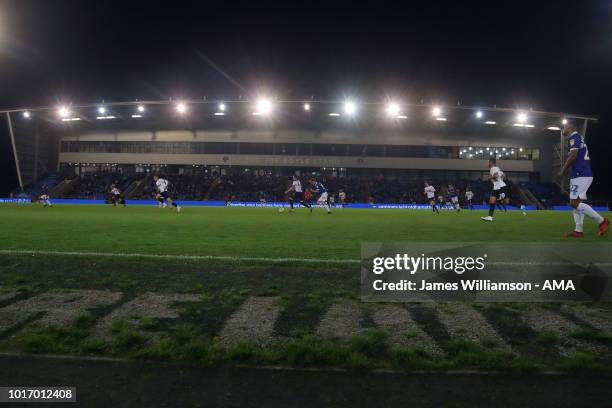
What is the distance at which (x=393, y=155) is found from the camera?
170ft

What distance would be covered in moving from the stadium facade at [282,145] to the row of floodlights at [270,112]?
772mm

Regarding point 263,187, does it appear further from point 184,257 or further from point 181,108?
point 184,257

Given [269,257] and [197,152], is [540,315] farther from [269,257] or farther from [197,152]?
[197,152]

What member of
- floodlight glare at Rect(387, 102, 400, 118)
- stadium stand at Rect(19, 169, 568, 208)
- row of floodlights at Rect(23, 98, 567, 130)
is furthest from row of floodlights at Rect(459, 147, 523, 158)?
floodlight glare at Rect(387, 102, 400, 118)

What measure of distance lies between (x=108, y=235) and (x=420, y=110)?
39.7 meters

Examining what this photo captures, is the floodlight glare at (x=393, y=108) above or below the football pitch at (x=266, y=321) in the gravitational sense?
above

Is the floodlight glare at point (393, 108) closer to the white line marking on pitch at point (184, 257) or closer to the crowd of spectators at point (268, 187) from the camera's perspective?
the crowd of spectators at point (268, 187)

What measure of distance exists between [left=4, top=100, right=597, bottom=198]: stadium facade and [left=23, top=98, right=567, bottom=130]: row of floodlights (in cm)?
77

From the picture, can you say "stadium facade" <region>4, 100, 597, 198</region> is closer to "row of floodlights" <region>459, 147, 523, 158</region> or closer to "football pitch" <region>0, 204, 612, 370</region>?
"row of floodlights" <region>459, 147, 523, 158</region>

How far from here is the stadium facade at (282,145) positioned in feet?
164

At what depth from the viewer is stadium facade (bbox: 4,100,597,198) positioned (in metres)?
50.1

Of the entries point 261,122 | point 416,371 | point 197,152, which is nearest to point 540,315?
point 416,371

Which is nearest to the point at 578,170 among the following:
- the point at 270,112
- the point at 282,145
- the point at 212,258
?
the point at 212,258

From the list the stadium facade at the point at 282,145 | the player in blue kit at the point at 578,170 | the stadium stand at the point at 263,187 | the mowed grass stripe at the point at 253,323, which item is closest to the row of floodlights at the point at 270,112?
the stadium facade at the point at 282,145
